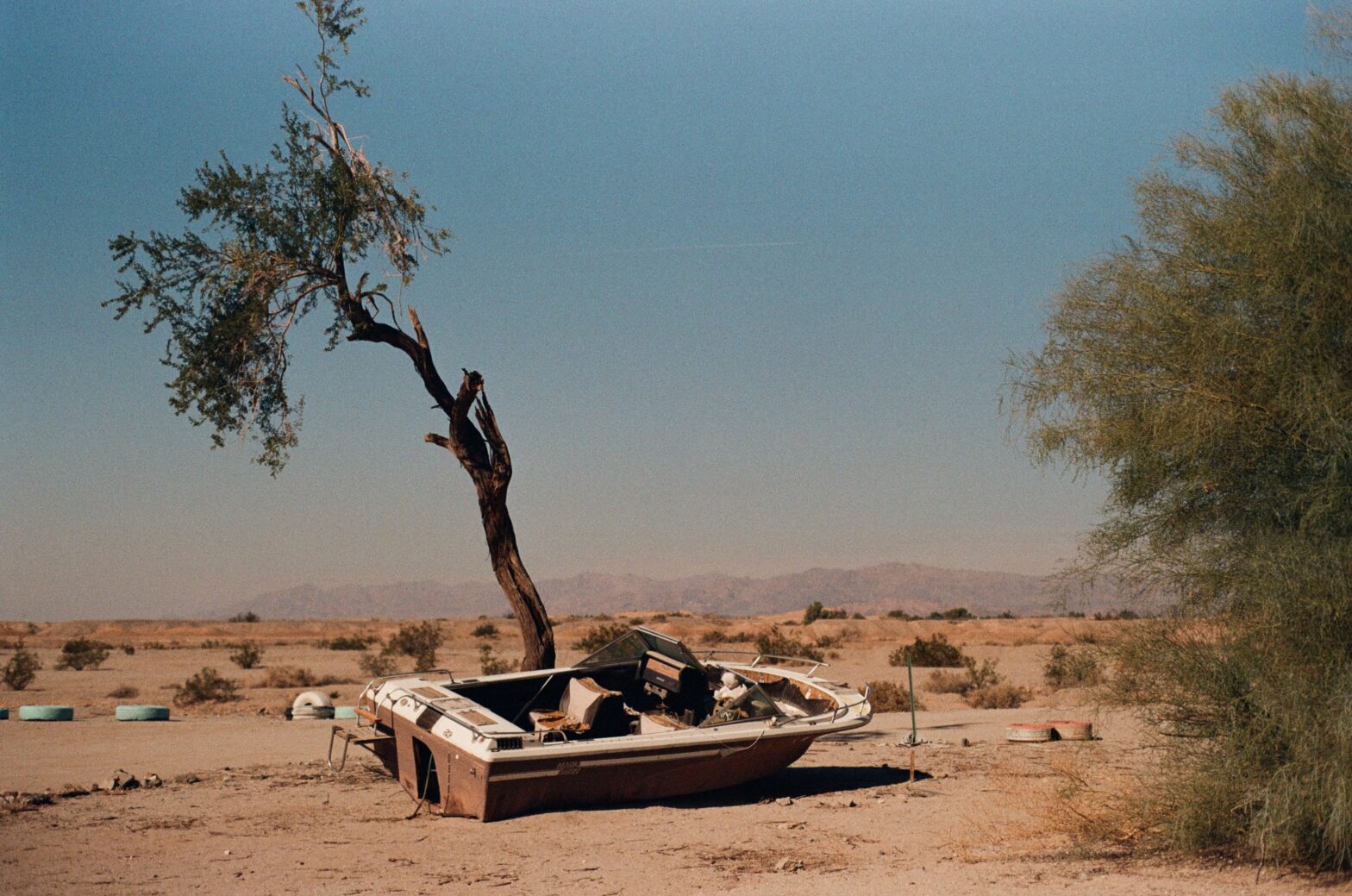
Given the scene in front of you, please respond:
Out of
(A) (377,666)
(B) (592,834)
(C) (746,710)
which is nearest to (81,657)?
(A) (377,666)

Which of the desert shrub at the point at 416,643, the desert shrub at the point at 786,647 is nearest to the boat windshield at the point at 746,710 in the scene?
the desert shrub at the point at 786,647

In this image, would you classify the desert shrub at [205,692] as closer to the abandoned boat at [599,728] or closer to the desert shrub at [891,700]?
the abandoned boat at [599,728]

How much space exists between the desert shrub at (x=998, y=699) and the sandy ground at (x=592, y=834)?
6.54 meters

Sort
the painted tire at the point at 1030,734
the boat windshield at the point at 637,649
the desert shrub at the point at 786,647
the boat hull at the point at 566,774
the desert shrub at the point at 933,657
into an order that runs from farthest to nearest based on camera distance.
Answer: the desert shrub at the point at 786,647, the desert shrub at the point at 933,657, the painted tire at the point at 1030,734, the boat windshield at the point at 637,649, the boat hull at the point at 566,774

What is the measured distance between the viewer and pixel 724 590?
172 meters

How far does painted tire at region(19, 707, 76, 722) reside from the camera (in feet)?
65.8

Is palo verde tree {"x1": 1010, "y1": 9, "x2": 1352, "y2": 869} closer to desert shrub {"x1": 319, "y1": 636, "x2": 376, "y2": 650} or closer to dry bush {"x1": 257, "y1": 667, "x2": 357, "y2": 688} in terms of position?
dry bush {"x1": 257, "y1": 667, "x2": 357, "y2": 688}

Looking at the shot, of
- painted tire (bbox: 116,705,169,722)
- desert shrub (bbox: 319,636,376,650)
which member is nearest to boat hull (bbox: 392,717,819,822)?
painted tire (bbox: 116,705,169,722)

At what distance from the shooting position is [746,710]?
12.7 meters

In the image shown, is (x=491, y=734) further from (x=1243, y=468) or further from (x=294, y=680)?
(x=294, y=680)

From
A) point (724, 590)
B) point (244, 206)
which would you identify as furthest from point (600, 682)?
point (724, 590)

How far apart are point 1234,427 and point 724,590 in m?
165

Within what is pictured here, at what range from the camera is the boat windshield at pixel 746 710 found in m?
12.5

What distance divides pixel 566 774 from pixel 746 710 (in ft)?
7.62
